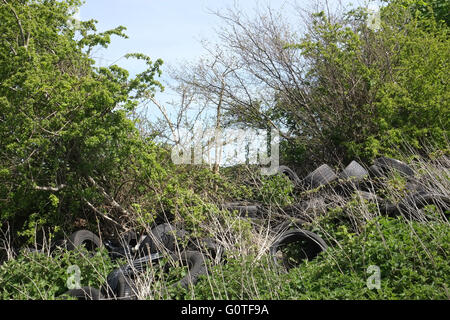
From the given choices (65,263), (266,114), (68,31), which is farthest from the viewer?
(266,114)

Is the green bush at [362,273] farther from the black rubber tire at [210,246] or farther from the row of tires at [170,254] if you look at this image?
the black rubber tire at [210,246]

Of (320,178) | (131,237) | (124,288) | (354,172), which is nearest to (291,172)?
(320,178)

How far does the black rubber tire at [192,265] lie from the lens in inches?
224

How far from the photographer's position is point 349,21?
12469mm

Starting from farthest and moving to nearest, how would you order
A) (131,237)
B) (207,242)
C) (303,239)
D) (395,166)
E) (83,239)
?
(395,166), (131,237), (83,239), (303,239), (207,242)

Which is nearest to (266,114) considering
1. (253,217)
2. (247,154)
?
(247,154)

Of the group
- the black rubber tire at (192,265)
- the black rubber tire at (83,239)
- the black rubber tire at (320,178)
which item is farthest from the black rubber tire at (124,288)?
the black rubber tire at (320,178)

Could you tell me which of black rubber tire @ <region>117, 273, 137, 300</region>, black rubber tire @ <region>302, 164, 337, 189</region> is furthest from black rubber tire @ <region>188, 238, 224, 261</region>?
black rubber tire @ <region>302, 164, 337, 189</region>

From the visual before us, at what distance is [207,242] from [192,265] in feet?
2.06

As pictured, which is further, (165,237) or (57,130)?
(57,130)

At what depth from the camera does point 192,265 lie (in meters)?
6.26

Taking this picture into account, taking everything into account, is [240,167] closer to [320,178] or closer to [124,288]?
[320,178]
